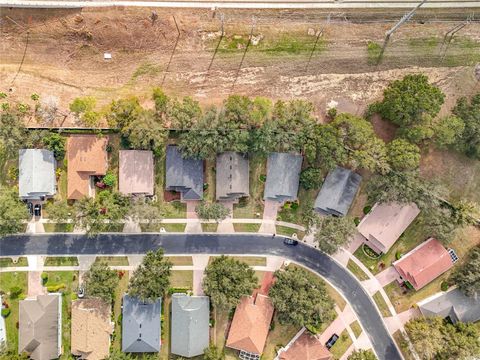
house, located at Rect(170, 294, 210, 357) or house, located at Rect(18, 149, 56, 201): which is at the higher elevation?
house, located at Rect(18, 149, 56, 201)

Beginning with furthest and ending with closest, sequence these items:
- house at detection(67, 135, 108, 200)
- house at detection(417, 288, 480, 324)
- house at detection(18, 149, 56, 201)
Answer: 1. house at detection(417, 288, 480, 324)
2. house at detection(67, 135, 108, 200)
3. house at detection(18, 149, 56, 201)

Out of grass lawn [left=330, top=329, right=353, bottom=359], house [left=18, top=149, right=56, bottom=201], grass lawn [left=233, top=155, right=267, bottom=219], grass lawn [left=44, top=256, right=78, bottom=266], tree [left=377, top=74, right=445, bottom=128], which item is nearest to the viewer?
tree [left=377, top=74, right=445, bottom=128]

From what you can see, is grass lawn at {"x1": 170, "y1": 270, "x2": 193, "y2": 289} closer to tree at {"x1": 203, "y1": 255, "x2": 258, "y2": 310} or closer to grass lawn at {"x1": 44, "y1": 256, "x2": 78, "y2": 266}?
tree at {"x1": 203, "y1": 255, "x2": 258, "y2": 310}

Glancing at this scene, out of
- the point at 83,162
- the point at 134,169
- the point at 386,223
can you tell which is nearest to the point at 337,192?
the point at 386,223

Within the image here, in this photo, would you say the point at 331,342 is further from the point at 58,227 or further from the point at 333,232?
the point at 58,227

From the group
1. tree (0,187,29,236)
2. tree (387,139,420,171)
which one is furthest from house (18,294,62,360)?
tree (387,139,420,171)

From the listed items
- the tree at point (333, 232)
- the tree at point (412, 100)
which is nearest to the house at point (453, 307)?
the tree at point (333, 232)
